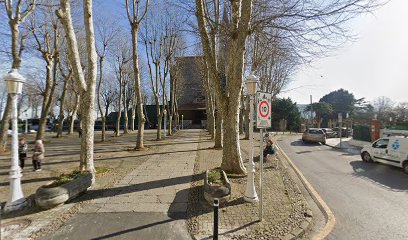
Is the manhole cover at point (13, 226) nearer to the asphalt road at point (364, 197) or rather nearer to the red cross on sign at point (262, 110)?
the red cross on sign at point (262, 110)

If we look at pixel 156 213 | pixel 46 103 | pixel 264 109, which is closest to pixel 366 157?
pixel 264 109

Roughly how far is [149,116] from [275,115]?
31.1 m

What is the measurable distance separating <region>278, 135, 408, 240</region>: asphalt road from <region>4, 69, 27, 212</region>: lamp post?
7.02 m

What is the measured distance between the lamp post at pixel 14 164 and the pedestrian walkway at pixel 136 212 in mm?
1612

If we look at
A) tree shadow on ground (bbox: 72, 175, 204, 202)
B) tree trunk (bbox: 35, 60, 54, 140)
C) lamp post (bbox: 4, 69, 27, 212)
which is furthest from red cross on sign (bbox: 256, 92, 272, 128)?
tree trunk (bbox: 35, 60, 54, 140)

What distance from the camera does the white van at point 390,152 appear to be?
9.72 meters

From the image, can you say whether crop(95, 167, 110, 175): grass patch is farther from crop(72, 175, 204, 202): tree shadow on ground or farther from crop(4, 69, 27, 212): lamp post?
crop(4, 69, 27, 212): lamp post

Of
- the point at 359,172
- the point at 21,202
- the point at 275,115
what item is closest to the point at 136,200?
the point at 21,202

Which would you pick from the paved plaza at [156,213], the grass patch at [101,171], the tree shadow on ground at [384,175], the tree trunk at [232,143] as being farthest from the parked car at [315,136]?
the grass patch at [101,171]

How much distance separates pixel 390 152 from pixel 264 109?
949 cm

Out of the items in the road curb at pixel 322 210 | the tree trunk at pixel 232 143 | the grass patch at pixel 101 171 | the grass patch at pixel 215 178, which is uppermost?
the tree trunk at pixel 232 143

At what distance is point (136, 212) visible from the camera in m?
5.09

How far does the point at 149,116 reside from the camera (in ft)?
188

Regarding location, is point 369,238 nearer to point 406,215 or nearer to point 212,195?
point 406,215
